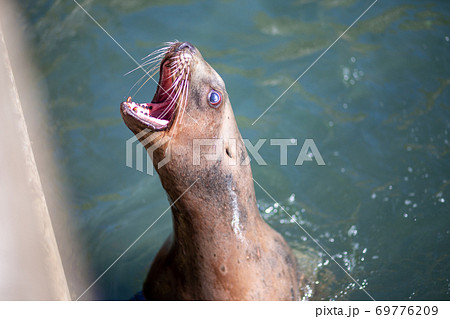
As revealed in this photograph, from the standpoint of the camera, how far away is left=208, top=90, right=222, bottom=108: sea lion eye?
97.8 inches

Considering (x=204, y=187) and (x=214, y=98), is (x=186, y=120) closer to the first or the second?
(x=214, y=98)

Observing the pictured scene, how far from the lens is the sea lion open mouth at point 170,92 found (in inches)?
94.2

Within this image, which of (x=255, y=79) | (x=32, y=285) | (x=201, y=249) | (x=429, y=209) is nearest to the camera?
A: (x=32, y=285)

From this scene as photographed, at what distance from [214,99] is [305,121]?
8.07ft

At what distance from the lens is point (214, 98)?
2488 millimetres

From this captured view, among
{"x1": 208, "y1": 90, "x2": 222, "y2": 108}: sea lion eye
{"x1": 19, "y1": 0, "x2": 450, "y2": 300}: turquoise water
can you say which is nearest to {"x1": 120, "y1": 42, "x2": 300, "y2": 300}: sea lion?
{"x1": 208, "y1": 90, "x2": 222, "y2": 108}: sea lion eye

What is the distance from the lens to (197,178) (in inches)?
98.1

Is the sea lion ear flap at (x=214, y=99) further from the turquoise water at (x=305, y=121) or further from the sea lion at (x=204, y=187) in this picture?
the turquoise water at (x=305, y=121)

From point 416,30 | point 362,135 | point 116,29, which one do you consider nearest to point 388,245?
point 362,135

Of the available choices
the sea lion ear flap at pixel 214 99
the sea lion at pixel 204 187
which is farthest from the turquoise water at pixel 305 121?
the sea lion ear flap at pixel 214 99

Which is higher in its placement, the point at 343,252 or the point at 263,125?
the point at 263,125

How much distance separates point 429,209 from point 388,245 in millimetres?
517

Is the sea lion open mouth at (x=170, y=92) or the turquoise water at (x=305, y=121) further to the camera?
the turquoise water at (x=305, y=121)

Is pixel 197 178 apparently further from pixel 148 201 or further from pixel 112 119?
pixel 112 119
